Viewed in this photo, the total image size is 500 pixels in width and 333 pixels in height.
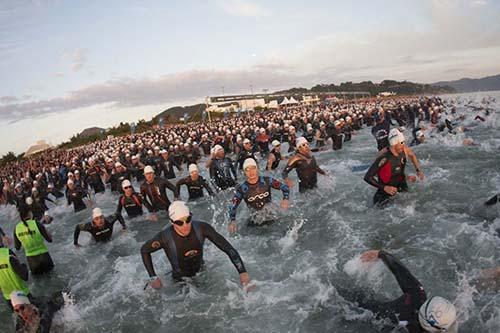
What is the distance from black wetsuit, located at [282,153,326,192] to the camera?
8.02 meters

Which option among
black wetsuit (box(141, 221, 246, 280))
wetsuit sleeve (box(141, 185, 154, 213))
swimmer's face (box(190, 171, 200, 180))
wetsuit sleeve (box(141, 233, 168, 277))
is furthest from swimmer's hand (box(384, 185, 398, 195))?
wetsuit sleeve (box(141, 185, 154, 213))

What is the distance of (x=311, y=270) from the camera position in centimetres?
572

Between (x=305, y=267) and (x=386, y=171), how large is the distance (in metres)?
2.53

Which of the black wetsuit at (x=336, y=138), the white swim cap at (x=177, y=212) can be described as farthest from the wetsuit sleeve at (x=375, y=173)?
the black wetsuit at (x=336, y=138)

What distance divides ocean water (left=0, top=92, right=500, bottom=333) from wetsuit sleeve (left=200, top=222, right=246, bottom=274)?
0.65m

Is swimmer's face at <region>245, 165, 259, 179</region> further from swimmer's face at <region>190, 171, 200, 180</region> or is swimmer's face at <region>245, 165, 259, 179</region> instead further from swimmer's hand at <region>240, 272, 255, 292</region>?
swimmer's face at <region>190, 171, 200, 180</region>

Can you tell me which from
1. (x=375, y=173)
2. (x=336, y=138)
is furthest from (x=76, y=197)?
(x=336, y=138)

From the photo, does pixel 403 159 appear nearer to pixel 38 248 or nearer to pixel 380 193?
pixel 380 193

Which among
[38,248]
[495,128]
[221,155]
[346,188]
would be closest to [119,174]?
[221,155]

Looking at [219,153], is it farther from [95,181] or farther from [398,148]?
[95,181]

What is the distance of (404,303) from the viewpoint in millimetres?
3500

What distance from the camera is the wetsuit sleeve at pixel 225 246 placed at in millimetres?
4656

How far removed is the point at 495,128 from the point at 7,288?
22152 millimetres

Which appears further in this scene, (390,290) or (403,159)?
(403,159)
